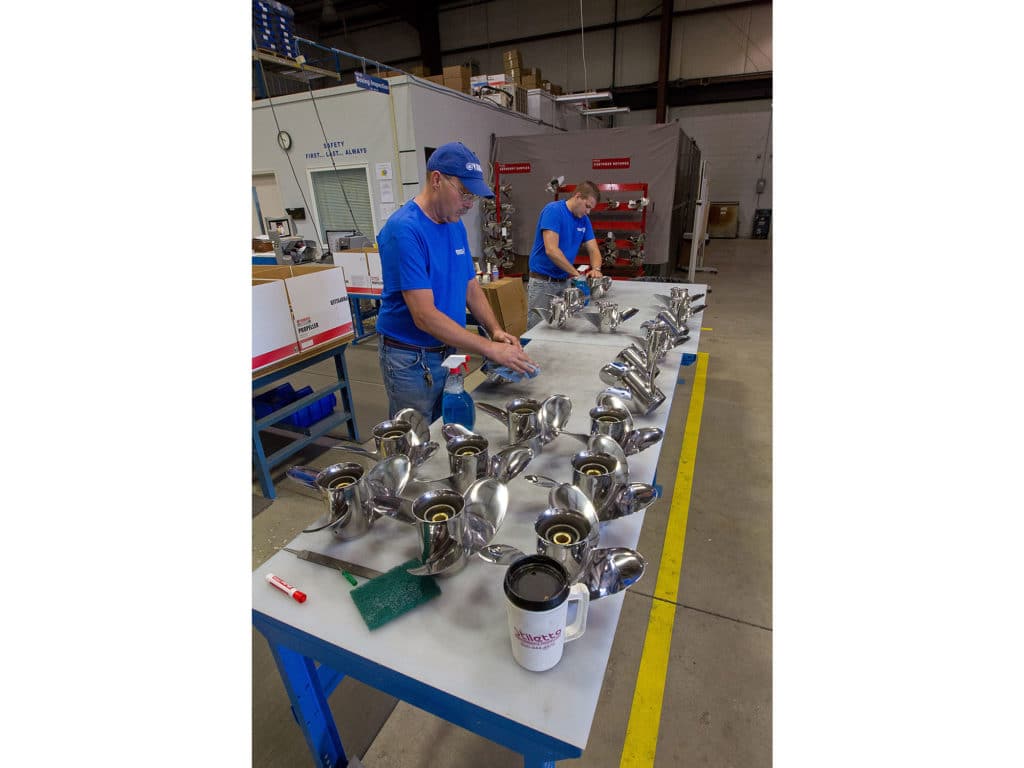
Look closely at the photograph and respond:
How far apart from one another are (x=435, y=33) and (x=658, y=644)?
14.3m

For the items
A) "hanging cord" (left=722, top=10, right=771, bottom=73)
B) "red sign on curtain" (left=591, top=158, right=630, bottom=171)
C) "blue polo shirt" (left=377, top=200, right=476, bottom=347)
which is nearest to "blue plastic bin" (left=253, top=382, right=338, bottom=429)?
"blue polo shirt" (left=377, top=200, right=476, bottom=347)

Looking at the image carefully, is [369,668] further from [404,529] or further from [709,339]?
[709,339]

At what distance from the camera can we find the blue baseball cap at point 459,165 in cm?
178

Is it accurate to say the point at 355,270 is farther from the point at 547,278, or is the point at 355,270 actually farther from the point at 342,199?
the point at 342,199

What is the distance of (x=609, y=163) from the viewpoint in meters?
7.40

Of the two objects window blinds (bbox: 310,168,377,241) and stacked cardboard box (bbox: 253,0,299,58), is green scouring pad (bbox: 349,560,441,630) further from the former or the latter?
window blinds (bbox: 310,168,377,241)

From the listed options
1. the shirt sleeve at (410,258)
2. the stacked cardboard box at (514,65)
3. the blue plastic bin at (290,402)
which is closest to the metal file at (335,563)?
the shirt sleeve at (410,258)

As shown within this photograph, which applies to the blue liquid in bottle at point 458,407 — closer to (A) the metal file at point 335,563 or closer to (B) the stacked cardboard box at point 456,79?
(A) the metal file at point 335,563

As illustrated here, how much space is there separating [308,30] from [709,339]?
13.7 meters

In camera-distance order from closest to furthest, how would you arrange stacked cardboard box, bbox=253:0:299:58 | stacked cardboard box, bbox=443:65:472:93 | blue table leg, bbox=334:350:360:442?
blue table leg, bbox=334:350:360:442, stacked cardboard box, bbox=253:0:299:58, stacked cardboard box, bbox=443:65:472:93

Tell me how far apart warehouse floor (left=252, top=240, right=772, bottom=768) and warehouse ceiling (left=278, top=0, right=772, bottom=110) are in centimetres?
1110

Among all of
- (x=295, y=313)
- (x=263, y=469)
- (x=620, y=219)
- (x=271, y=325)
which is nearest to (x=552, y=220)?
(x=295, y=313)

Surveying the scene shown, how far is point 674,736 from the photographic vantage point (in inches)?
62.6

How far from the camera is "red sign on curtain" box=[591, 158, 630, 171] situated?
289 inches
